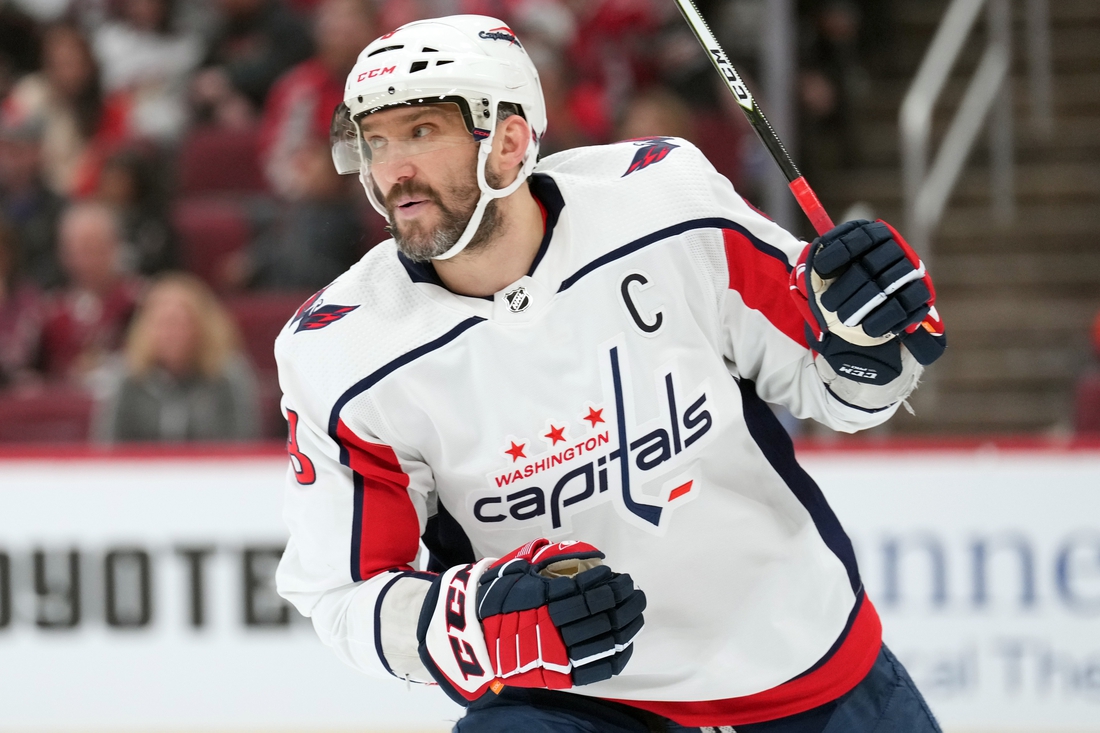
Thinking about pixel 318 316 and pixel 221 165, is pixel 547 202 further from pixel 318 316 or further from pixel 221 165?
pixel 221 165

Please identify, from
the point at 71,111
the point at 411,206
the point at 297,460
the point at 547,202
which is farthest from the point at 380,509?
the point at 71,111

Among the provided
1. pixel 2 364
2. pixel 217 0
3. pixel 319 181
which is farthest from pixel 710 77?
pixel 2 364

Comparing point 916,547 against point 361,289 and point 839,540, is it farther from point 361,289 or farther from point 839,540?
point 361,289

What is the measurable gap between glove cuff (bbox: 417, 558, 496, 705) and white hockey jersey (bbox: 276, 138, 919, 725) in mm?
52

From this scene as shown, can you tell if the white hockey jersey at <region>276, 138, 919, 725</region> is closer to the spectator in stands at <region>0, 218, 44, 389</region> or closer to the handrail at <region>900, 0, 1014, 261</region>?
the handrail at <region>900, 0, 1014, 261</region>

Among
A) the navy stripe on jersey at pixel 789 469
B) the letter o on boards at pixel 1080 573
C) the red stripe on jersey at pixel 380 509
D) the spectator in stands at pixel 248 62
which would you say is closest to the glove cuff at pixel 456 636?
the red stripe on jersey at pixel 380 509

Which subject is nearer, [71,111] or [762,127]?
[762,127]

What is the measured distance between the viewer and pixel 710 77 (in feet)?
19.7

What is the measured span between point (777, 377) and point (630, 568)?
0.38 meters

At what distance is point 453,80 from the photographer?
2.00 m

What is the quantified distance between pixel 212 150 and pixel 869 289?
465 centimetres

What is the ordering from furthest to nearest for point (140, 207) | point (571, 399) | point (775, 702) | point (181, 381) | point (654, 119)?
point (140, 207)
point (654, 119)
point (181, 381)
point (775, 702)
point (571, 399)

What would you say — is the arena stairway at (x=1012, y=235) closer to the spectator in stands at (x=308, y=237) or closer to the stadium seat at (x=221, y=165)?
the spectator in stands at (x=308, y=237)

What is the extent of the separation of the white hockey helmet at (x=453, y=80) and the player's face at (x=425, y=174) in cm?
2
